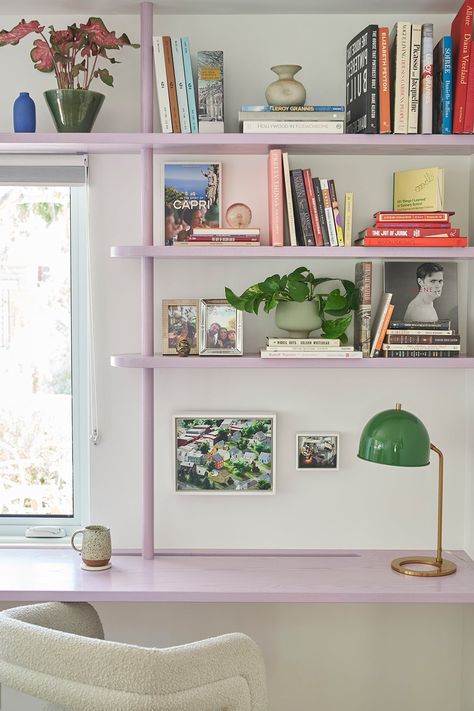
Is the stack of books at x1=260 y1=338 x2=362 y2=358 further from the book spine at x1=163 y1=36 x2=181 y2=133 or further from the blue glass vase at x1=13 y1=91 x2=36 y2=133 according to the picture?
the blue glass vase at x1=13 y1=91 x2=36 y2=133

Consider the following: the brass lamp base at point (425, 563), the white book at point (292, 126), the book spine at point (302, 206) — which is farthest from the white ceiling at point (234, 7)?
the brass lamp base at point (425, 563)

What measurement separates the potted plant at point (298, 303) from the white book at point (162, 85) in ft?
1.60

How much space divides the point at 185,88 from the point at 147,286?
0.56m

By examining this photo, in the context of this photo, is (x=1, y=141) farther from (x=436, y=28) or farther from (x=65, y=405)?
(x=436, y=28)

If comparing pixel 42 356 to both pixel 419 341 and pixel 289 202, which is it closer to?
pixel 289 202

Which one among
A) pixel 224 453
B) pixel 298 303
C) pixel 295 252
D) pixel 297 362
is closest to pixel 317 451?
pixel 224 453

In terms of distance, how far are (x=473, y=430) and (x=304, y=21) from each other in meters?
1.32

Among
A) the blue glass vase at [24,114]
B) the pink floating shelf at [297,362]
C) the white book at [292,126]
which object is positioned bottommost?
the pink floating shelf at [297,362]

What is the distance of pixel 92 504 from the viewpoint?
270 cm

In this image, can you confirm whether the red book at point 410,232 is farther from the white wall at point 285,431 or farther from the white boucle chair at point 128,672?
the white boucle chair at point 128,672

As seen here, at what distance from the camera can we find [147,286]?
254cm

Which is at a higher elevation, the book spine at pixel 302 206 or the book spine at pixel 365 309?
the book spine at pixel 302 206

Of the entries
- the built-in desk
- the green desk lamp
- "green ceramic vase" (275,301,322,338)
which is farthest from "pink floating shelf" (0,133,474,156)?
the built-in desk

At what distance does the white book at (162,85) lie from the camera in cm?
242
